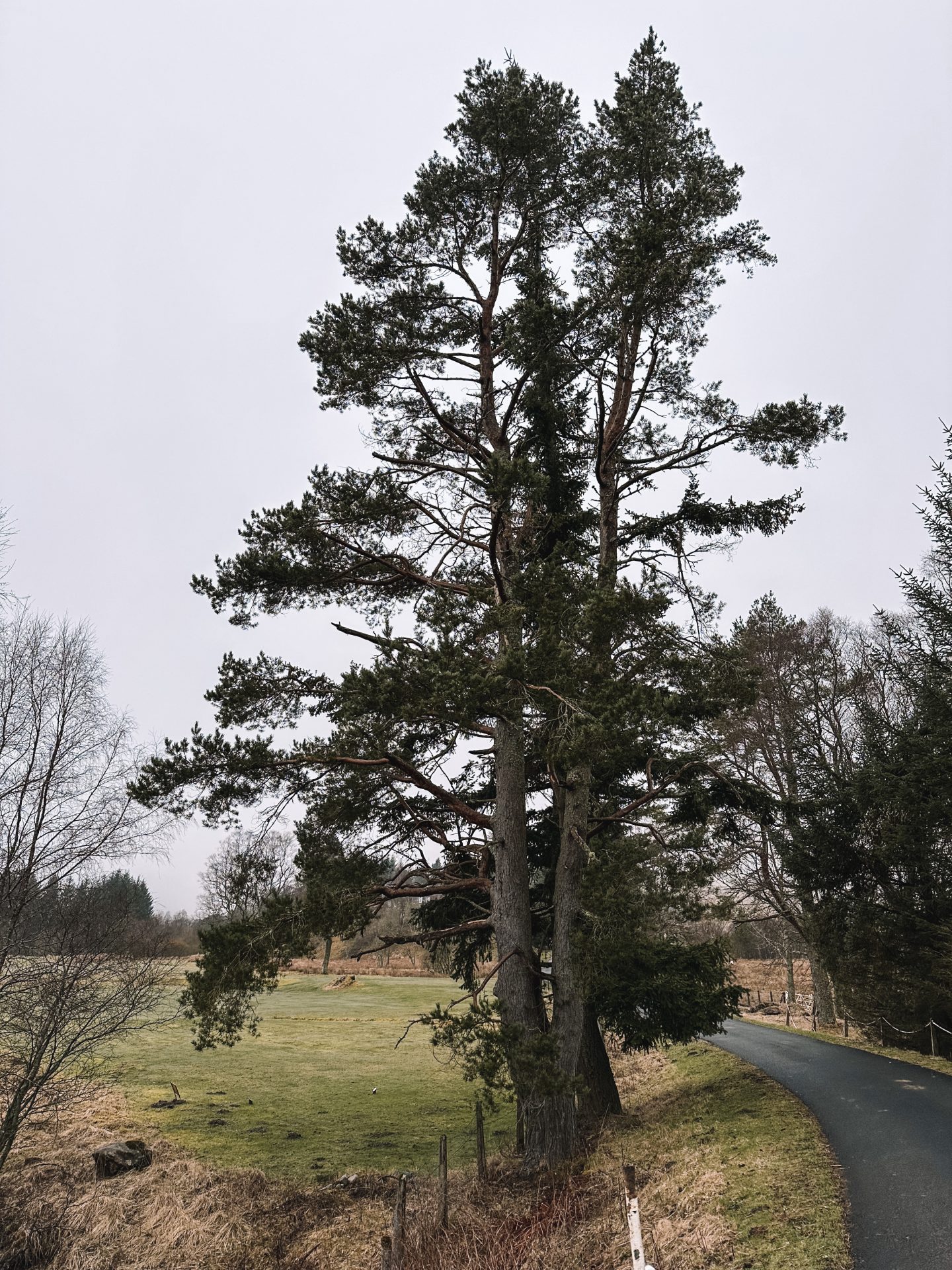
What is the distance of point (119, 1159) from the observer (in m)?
11.8

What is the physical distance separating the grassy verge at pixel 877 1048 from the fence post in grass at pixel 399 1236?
10578mm

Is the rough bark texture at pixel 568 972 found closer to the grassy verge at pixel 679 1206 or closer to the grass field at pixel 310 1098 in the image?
the grassy verge at pixel 679 1206

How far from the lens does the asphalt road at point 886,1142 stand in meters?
6.76

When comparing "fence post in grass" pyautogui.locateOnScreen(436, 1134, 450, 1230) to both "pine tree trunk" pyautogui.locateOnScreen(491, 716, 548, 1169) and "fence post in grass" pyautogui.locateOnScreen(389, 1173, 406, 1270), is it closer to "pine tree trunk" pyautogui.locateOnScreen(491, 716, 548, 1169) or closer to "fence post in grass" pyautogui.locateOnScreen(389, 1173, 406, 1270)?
"fence post in grass" pyautogui.locateOnScreen(389, 1173, 406, 1270)

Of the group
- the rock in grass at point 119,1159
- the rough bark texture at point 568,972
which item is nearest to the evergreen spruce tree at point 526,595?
the rough bark texture at point 568,972

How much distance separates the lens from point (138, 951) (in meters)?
14.1

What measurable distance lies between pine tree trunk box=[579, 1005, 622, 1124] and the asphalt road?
303 centimetres

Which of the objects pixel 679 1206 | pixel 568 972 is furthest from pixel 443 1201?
pixel 568 972

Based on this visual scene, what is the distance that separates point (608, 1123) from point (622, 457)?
10933 mm

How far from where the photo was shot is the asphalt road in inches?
266

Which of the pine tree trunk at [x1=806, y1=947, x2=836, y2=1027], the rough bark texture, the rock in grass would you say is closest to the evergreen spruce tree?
the rough bark texture

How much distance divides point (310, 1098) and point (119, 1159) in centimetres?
583

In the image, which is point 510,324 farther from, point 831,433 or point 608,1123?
point 608,1123

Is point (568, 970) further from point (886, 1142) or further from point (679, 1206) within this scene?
point (886, 1142)
